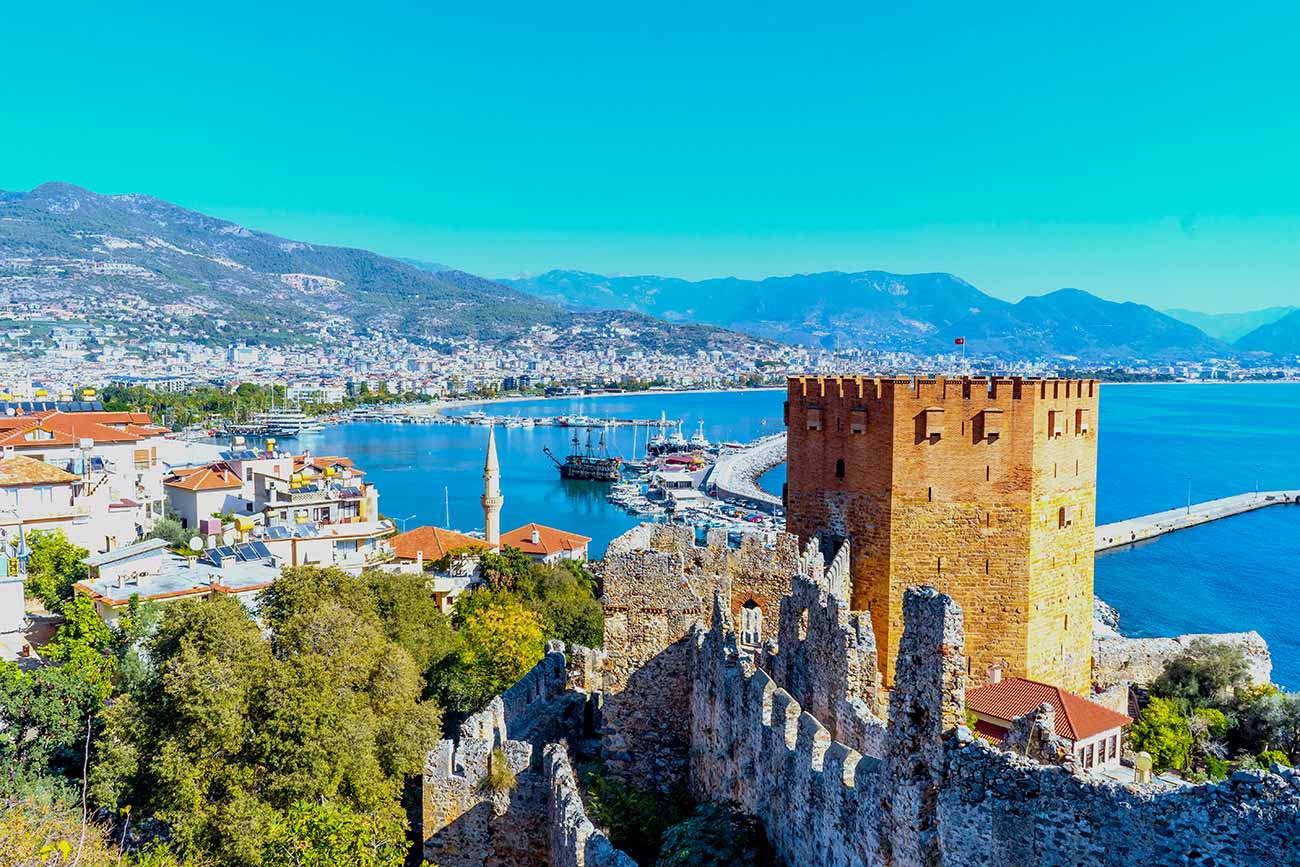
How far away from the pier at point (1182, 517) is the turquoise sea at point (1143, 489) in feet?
3.30

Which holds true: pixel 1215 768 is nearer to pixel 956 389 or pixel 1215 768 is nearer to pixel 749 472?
pixel 956 389

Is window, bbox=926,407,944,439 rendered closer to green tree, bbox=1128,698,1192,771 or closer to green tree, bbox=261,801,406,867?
green tree, bbox=1128,698,1192,771

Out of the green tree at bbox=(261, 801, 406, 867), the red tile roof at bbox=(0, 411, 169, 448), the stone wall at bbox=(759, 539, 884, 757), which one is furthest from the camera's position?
the red tile roof at bbox=(0, 411, 169, 448)

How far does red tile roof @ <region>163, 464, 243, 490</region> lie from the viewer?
4181cm

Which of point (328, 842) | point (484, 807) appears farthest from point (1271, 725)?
point (328, 842)

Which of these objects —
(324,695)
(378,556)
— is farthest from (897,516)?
(378,556)

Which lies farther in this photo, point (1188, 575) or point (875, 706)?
point (1188, 575)

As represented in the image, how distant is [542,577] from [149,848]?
17.8 metres

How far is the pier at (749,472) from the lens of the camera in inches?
2869

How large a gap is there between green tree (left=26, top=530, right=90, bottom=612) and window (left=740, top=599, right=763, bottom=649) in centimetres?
1853

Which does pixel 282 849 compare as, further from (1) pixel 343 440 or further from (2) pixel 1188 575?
(1) pixel 343 440

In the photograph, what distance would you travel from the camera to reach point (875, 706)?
8219 mm

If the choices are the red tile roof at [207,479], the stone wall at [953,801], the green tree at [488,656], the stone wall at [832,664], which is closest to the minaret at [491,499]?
the red tile roof at [207,479]

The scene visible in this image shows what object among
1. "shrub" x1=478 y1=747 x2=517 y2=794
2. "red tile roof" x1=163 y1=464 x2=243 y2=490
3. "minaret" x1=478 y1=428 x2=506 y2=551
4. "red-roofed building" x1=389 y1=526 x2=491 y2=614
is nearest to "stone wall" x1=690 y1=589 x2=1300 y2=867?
"shrub" x1=478 y1=747 x2=517 y2=794
